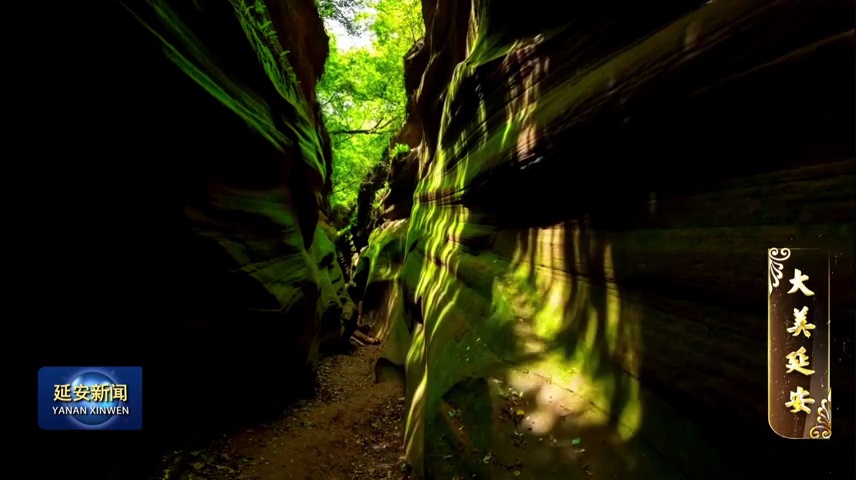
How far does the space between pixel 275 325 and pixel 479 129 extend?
16.6 feet

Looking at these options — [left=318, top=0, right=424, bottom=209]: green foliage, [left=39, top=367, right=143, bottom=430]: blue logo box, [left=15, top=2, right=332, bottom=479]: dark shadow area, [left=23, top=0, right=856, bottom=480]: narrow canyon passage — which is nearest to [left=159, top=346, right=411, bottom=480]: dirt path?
[left=23, top=0, right=856, bottom=480]: narrow canyon passage

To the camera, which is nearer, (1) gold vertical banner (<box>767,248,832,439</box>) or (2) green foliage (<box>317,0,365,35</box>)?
(1) gold vertical banner (<box>767,248,832,439</box>)

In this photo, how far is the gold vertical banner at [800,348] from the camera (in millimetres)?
1586

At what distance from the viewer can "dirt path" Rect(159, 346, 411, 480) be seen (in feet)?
16.4

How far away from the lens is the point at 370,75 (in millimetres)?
18094

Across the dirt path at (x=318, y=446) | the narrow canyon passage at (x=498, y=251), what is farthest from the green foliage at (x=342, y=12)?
the dirt path at (x=318, y=446)

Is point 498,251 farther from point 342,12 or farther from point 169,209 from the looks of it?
point 342,12

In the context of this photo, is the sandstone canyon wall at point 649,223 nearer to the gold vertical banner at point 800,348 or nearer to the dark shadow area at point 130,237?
the gold vertical banner at point 800,348

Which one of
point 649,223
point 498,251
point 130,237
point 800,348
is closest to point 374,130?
point 130,237

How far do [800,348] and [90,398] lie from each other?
645 centimetres

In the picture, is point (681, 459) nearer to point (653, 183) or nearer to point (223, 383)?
point (653, 183)

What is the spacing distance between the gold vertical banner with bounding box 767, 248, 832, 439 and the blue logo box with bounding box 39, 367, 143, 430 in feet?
19.7

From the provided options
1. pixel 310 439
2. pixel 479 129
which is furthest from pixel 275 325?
pixel 479 129

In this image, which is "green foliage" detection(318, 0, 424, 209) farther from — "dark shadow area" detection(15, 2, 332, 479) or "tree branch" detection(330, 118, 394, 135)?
"dark shadow area" detection(15, 2, 332, 479)
